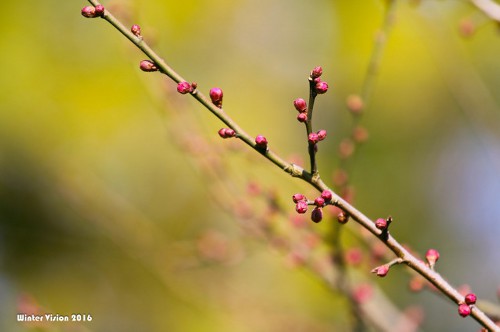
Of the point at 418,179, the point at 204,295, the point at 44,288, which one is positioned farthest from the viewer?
the point at 418,179

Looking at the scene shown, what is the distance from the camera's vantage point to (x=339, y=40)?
37.9 ft

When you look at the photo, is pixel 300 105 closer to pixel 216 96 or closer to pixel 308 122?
pixel 308 122

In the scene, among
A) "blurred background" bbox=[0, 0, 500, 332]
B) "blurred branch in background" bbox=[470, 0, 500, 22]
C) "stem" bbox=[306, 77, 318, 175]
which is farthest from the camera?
"blurred background" bbox=[0, 0, 500, 332]

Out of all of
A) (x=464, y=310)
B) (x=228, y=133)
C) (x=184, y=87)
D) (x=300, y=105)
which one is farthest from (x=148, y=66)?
(x=464, y=310)

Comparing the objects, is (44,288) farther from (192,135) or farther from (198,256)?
(192,135)

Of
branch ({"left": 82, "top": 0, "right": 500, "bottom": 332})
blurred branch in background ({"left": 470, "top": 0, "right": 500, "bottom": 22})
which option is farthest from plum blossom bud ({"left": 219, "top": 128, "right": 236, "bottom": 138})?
blurred branch in background ({"left": 470, "top": 0, "right": 500, "bottom": 22})

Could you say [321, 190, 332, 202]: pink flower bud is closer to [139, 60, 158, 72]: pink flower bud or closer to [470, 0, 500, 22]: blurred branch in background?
[139, 60, 158, 72]: pink flower bud

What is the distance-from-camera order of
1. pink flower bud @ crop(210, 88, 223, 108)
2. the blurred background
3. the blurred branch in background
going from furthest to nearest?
1. the blurred background
2. the blurred branch in background
3. pink flower bud @ crop(210, 88, 223, 108)

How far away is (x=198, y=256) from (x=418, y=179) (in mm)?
7725

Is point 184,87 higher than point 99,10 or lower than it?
lower

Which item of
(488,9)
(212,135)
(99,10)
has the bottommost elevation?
(99,10)

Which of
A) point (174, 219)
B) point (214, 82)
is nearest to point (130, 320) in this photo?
point (174, 219)

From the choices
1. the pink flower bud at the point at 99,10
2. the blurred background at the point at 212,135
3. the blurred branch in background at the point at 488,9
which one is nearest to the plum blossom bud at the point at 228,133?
the pink flower bud at the point at 99,10

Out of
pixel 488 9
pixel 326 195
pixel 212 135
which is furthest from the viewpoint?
pixel 212 135
